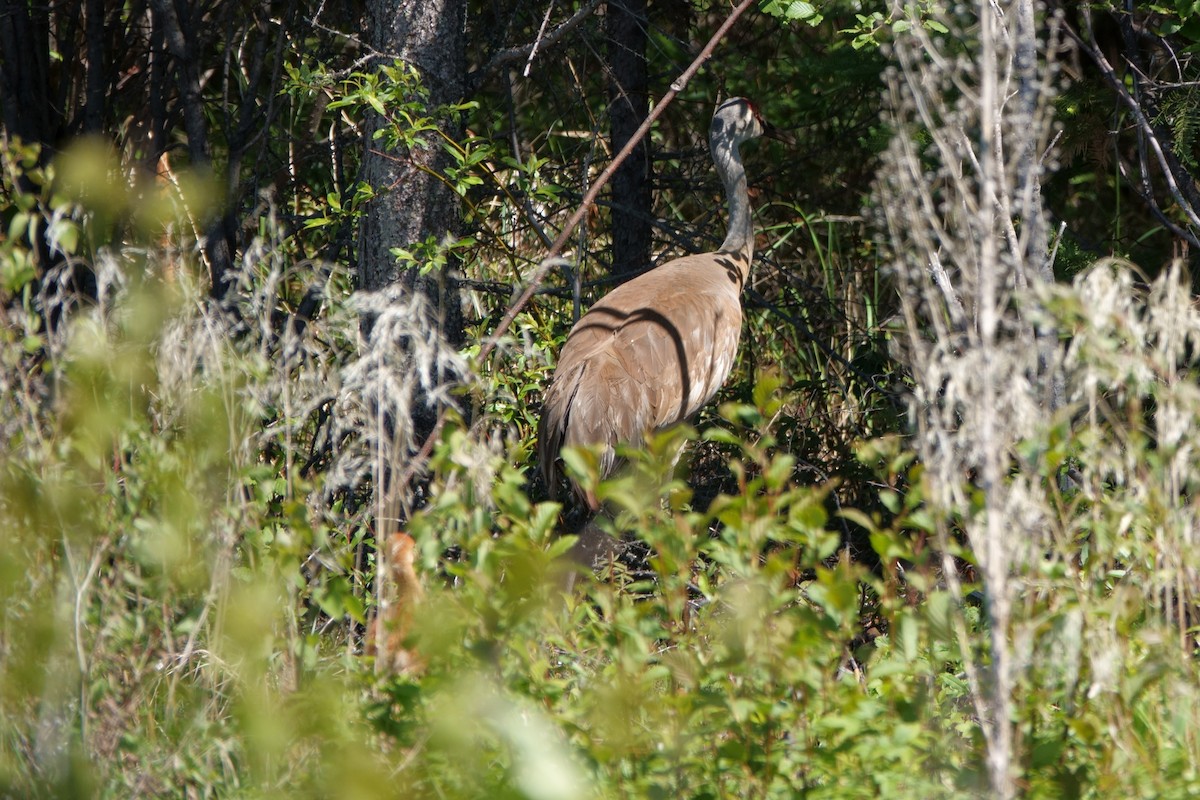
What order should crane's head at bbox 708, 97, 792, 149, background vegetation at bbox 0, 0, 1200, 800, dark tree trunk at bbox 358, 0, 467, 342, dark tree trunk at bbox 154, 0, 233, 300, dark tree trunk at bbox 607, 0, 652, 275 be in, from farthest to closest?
crane's head at bbox 708, 97, 792, 149 → dark tree trunk at bbox 607, 0, 652, 275 → dark tree trunk at bbox 154, 0, 233, 300 → dark tree trunk at bbox 358, 0, 467, 342 → background vegetation at bbox 0, 0, 1200, 800

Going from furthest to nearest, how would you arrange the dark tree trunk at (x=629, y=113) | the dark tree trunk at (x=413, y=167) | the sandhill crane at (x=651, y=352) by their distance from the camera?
the dark tree trunk at (x=629, y=113) < the sandhill crane at (x=651, y=352) < the dark tree trunk at (x=413, y=167)

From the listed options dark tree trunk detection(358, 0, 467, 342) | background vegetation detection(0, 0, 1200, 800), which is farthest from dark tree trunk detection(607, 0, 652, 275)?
background vegetation detection(0, 0, 1200, 800)

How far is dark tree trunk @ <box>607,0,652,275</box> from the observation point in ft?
18.5

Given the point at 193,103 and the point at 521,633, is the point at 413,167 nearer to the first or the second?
the point at 193,103

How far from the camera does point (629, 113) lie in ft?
18.8

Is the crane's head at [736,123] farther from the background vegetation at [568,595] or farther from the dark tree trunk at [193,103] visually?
the dark tree trunk at [193,103]

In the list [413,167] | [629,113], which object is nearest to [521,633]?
[413,167]

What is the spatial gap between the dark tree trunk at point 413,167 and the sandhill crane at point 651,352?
592 mm

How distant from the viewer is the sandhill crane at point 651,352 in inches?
190

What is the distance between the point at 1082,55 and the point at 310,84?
329 centimetres

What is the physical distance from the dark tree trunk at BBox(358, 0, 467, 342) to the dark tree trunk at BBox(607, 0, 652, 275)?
102cm

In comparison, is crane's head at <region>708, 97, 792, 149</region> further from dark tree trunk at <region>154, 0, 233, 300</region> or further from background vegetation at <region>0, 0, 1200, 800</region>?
dark tree trunk at <region>154, 0, 233, 300</region>

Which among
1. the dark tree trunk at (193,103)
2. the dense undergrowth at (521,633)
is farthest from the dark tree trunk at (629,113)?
the dense undergrowth at (521,633)

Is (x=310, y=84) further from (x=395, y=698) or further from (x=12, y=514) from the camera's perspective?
(x=395, y=698)
